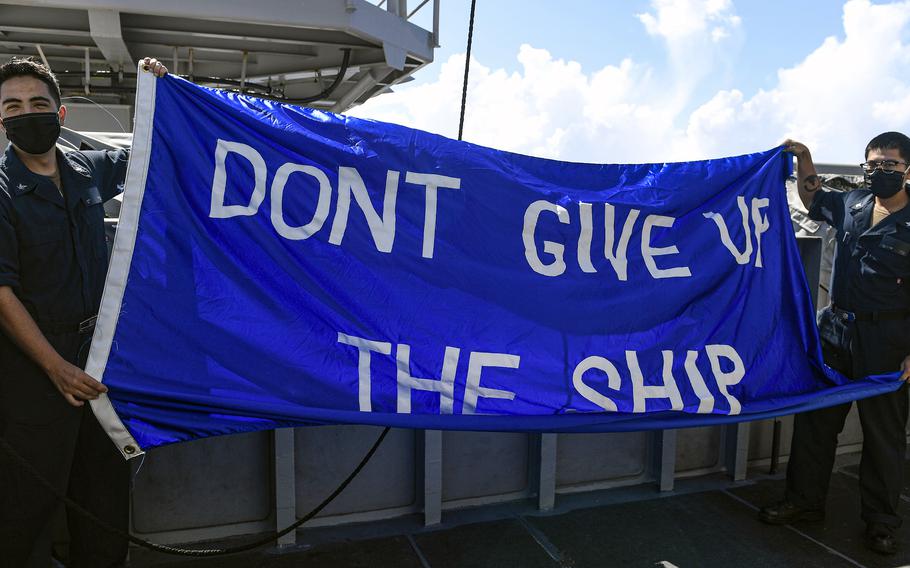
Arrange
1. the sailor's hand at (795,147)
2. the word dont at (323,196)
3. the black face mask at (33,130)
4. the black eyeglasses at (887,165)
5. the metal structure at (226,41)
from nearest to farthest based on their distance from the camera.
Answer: the black face mask at (33,130) < the word dont at (323,196) < the black eyeglasses at (887,165) < the sailor's hand at (795,147) < the metal structure at (226,41)

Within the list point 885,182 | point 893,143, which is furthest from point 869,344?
point 893,143

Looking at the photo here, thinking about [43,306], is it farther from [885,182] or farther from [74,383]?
[885,182]

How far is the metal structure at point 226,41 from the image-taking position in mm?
5668

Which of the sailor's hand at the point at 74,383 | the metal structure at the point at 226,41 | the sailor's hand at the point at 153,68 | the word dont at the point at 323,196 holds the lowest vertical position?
the sailor's hand at the point at 74,383

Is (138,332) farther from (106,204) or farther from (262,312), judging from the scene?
(106,204)

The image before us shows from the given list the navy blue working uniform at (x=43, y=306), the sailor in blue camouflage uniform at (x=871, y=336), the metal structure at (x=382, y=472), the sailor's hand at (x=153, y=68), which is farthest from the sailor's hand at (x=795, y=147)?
the navy blue working uniform at (x=43, y=306)

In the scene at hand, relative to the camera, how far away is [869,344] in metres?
3.35

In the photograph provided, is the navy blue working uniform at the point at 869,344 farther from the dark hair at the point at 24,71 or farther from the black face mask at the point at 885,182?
the dark hair at the point at 24,71

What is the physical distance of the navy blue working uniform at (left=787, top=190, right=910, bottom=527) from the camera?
3279 millimetres

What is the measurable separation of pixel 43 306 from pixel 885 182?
3.80 metres

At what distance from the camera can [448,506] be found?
353 centimetres

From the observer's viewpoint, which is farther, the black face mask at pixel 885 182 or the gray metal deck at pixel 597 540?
the black face mask at pixel 885 182

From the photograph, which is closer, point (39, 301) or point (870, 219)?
point (39, 301)

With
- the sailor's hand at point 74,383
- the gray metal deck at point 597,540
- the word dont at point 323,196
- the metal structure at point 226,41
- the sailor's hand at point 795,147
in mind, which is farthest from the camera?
the metal structure at point 226,41
